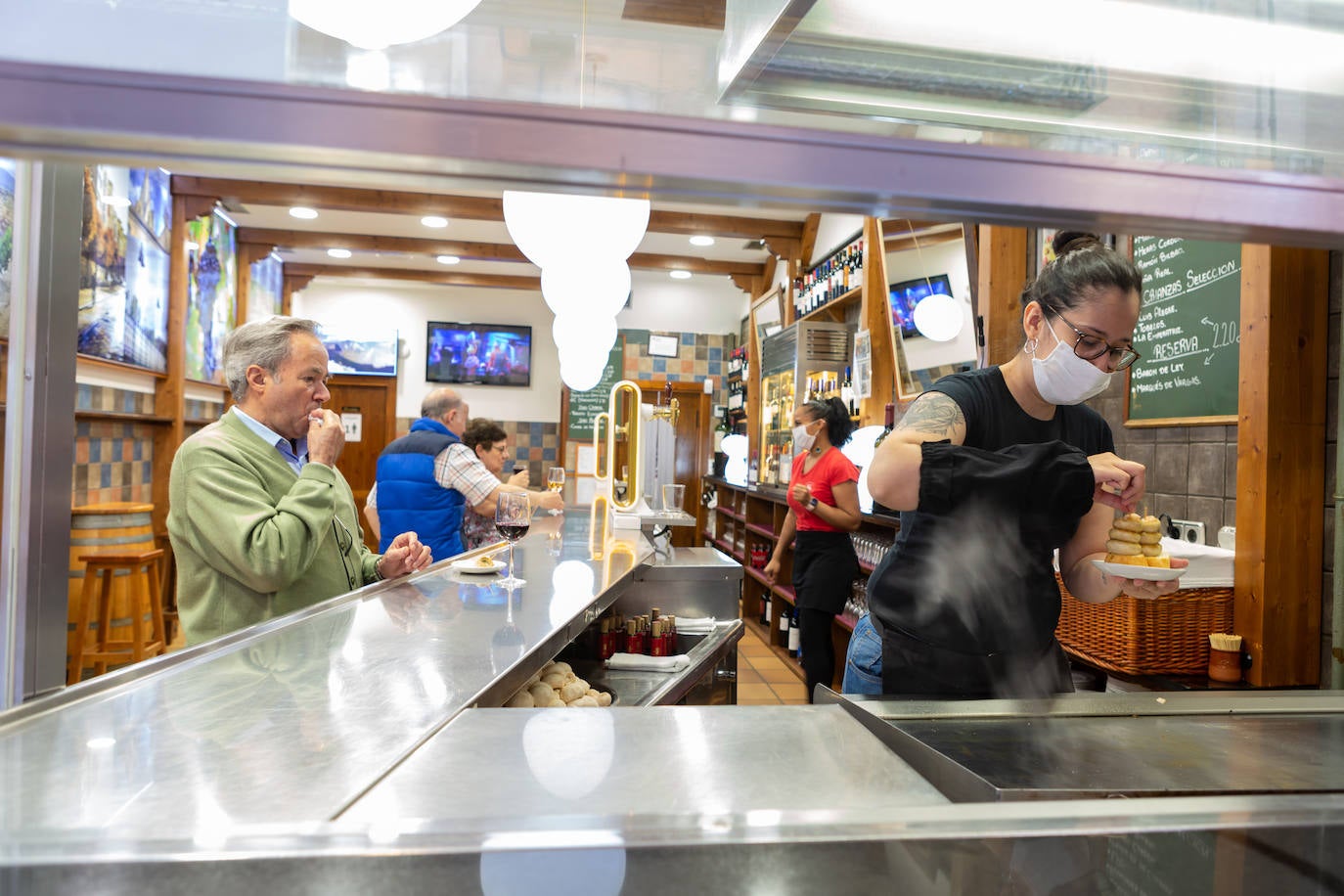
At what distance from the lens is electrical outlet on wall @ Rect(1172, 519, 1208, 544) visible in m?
3.00

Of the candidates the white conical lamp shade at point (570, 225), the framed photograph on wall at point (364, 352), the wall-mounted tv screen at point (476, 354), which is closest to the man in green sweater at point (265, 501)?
the white conical lamp shade at point (570, 225)

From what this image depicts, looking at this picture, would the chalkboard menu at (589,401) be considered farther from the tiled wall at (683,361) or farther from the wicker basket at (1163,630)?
the wicker basket at (1163,630)

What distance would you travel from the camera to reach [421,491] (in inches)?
174

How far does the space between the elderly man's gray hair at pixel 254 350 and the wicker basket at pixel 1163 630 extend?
250 cm

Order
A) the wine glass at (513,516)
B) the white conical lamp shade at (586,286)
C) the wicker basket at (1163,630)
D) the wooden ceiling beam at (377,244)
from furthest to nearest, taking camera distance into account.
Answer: the wooden ceiling beam at (377,244) < the white conical lamp shade at (586,286) < the wicker basket at (1163,630) < the wine glass at (513,516)

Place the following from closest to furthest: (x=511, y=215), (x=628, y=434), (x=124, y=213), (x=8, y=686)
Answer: (x=8, y=686) → (x=511, y=215) → (x=628, y=434) → (x=124, y=213)

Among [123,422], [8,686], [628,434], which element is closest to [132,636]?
Result: [123,422]

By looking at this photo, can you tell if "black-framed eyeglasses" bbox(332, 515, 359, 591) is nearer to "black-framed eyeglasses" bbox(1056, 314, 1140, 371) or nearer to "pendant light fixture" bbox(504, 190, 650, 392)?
"pendant light fixture" bbox(504, 190, 650, 392)

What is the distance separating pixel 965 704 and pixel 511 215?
2.18m

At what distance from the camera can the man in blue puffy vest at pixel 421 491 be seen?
174 inches

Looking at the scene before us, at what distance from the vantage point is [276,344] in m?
2.28

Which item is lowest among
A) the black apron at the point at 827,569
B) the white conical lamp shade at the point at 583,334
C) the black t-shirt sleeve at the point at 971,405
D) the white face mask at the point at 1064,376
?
the black apron at the point at 827,569

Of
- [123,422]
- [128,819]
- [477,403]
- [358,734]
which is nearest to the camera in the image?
[128,819]

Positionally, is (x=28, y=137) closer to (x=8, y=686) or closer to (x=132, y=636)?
(x=8, y=686)
